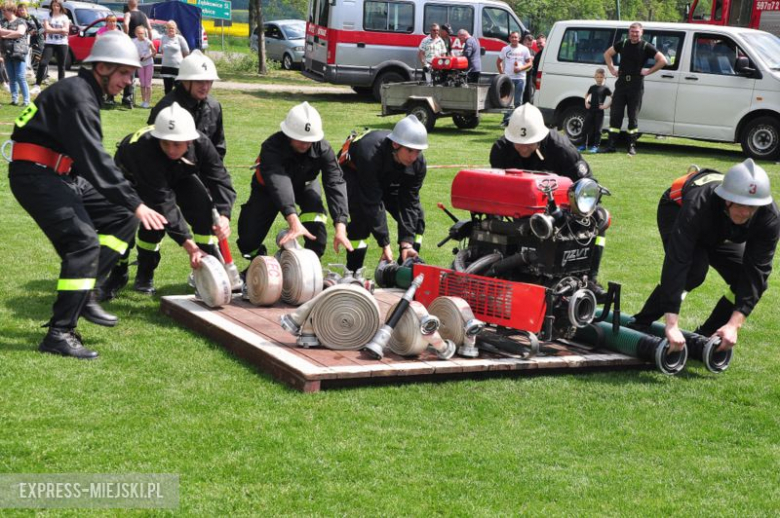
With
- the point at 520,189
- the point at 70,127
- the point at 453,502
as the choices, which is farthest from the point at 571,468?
the point at 70,127

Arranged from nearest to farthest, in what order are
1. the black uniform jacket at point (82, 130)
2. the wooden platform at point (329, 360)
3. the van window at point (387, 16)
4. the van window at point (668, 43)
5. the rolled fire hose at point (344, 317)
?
the wooden platform at point (329, 360), the black uniform jacket at point (82, 130), the rolled fire hose at point (344, 317), the van window at point (668, 43), the van window at point (387, 16)

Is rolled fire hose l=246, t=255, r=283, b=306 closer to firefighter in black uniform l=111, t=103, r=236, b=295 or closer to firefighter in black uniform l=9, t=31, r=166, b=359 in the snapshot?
firefighter in black uniform l=111, t=103, r=236, b=295

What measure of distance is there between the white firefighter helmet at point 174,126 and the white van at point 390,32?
16.6 m

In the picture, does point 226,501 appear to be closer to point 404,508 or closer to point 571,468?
point 404,508

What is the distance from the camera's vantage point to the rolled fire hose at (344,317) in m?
6.44

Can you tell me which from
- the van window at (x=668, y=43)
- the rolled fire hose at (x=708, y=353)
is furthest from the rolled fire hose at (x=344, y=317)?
the van window at (x=668, y=43)

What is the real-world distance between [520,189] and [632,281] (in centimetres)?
318

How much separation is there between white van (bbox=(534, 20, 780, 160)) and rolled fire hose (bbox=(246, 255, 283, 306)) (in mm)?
12020

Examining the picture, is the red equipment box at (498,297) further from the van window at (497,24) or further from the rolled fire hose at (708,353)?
the van window at (497,24)

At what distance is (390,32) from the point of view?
2347 cm

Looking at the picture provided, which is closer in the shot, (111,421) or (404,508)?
(404,508)

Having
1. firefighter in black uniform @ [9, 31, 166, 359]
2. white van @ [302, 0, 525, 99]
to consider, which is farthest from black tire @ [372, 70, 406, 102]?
firefighter in black uniform @ [9, 31, 166, 359]

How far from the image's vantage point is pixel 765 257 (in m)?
6.53

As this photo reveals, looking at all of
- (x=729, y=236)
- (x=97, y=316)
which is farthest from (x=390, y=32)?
(x=729, y=236)
